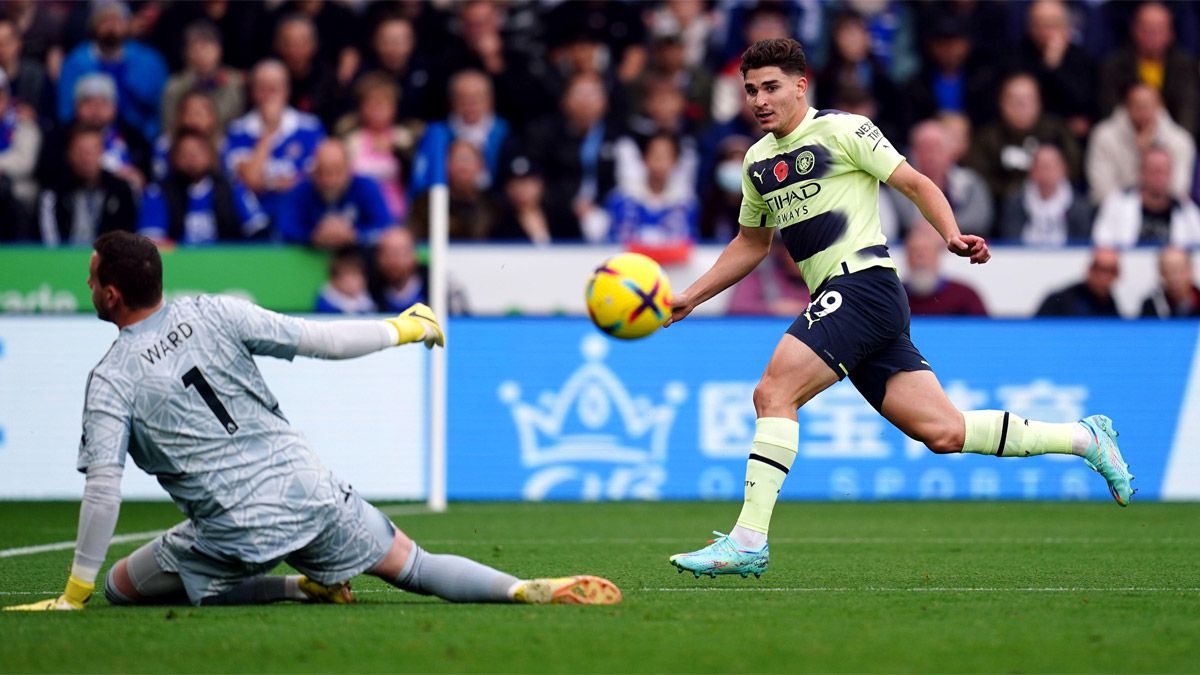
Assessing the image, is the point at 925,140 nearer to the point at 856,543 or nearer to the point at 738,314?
the point at 738,314

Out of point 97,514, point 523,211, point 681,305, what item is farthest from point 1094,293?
point 97,514

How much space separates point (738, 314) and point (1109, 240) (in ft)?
11.3

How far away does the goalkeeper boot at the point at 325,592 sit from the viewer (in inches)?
255

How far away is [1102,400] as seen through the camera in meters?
13.4

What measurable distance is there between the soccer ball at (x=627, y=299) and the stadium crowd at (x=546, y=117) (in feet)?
22.6

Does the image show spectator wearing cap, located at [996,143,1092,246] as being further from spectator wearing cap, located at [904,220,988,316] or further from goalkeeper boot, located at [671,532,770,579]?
goalkeeper boot, located at [671,532,770,579]

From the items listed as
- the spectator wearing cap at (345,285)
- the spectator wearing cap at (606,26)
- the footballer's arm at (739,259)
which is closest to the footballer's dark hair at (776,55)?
the footballer's arm at (739,259)

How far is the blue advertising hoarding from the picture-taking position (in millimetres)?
13250

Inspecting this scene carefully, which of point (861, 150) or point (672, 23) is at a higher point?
point (672, 23)

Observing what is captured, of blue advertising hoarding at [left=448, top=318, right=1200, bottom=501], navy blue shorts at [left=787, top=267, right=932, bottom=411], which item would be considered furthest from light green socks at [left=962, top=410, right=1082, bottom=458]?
blue advertising hoarding at [left=448, top=318, right=1200, bottom=501]

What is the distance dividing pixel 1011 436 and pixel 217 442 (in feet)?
11.0

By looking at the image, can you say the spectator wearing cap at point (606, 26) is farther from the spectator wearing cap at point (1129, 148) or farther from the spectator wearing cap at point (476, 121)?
the spectator wearing cap at point (1129, 148)

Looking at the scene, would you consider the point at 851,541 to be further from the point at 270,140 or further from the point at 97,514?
the point at 270,140

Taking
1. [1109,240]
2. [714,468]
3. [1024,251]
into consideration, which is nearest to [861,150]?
[714,468]
